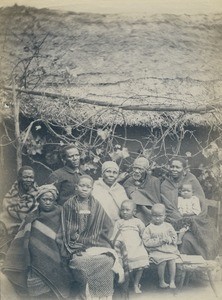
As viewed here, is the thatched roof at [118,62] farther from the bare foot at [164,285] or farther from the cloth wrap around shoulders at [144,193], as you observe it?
the bare foot at [164,285]

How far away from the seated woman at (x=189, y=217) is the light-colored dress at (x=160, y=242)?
2.6 inches

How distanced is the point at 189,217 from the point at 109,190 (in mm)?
611

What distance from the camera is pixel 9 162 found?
401 centimetres

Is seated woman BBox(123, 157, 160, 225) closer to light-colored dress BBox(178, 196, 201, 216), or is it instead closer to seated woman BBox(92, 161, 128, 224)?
seated woman BBox(92, 161, 128, 224)

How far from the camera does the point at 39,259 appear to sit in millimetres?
3930

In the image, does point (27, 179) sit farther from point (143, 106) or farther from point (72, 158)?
point (143, 106)

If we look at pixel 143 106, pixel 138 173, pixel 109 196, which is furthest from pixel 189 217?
pixel 143 106

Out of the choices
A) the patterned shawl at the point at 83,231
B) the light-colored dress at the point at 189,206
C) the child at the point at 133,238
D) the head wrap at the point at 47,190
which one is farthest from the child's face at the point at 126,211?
the head wrap at the point at 47,190

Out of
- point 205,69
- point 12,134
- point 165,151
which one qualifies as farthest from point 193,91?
point 12,134

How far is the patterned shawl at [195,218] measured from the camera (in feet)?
13.4

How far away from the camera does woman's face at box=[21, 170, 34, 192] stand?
13.0 feet

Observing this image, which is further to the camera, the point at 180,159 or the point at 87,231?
the point at 180,159

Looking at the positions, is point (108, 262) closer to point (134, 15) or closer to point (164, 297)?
point (164, 297)

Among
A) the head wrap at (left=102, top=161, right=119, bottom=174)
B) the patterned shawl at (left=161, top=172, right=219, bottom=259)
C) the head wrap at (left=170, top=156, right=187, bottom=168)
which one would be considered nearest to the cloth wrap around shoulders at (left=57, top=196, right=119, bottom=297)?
the head wrap at (left=102, top=161, right=119, bottom=174)
